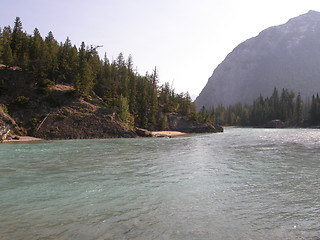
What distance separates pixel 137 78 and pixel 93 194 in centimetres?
11069

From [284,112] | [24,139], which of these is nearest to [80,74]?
[24,139]

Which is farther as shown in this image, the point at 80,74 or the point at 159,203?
the point at 80,74

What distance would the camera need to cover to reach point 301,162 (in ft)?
84.1

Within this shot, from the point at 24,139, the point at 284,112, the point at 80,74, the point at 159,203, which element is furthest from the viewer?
the point at 284,112

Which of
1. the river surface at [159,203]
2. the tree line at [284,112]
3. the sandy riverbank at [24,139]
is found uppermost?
the tree line at [284,112]

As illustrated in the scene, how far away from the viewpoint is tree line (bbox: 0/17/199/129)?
73.4 metres

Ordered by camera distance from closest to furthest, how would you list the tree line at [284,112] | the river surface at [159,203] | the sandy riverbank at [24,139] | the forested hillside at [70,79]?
the river surface at [159,203], the sandy riverbank at [24,139], the forested hillside at [70,79], the tree line at [284,112]

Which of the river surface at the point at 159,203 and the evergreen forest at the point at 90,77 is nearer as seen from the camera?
the river surface at the point at 159,203

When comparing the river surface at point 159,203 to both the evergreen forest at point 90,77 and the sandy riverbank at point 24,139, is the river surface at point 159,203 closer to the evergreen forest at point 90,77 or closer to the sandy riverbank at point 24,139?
the sandy riverbank at point 24,139

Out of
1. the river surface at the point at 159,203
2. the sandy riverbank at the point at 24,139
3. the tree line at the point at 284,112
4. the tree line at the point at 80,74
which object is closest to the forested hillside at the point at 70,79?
the tree line at the point at 80,74

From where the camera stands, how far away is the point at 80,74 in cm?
7731

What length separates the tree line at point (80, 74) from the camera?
73438 mm

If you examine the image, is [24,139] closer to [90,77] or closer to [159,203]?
[90,77]

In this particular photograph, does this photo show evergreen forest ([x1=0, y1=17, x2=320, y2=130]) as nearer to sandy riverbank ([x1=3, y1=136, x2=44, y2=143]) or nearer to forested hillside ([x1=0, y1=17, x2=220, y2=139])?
forested hillside ([x1=0, y1=17, x2=220, y2=139])
